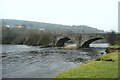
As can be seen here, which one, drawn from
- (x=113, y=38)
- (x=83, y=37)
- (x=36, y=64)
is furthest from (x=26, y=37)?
(x=36, y=64)

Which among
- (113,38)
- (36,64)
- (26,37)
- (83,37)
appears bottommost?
(36,64)

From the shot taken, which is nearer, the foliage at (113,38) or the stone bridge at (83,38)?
the foliage at (113,38)

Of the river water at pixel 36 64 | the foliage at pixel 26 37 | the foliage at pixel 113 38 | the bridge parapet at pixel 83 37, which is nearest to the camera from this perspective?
the river water at pixel 36 64

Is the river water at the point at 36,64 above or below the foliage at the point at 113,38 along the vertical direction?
below

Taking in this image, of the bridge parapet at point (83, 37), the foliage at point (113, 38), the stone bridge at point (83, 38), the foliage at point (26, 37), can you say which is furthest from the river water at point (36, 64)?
the foliage at point (26, 37)

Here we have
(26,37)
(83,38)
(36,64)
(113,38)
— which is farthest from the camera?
(26,37)

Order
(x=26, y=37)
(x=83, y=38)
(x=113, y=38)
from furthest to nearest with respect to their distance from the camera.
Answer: (x=26, y=37) → (x=83, y=38) → (x=113, y=38)

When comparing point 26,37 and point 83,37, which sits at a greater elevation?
point 26,37

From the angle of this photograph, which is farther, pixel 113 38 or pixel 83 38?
pixel 83 38

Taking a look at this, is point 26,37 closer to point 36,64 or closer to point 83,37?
point 83,37

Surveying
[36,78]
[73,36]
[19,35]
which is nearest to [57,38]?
[73,36]

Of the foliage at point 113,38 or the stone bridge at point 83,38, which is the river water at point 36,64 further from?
the stone bridge at point 83,38

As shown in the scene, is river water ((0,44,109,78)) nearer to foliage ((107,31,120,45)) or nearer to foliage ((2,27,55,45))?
foliage ((107,31,120,45))

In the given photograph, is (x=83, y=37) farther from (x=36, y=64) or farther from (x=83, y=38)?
(x=36, y=64)
